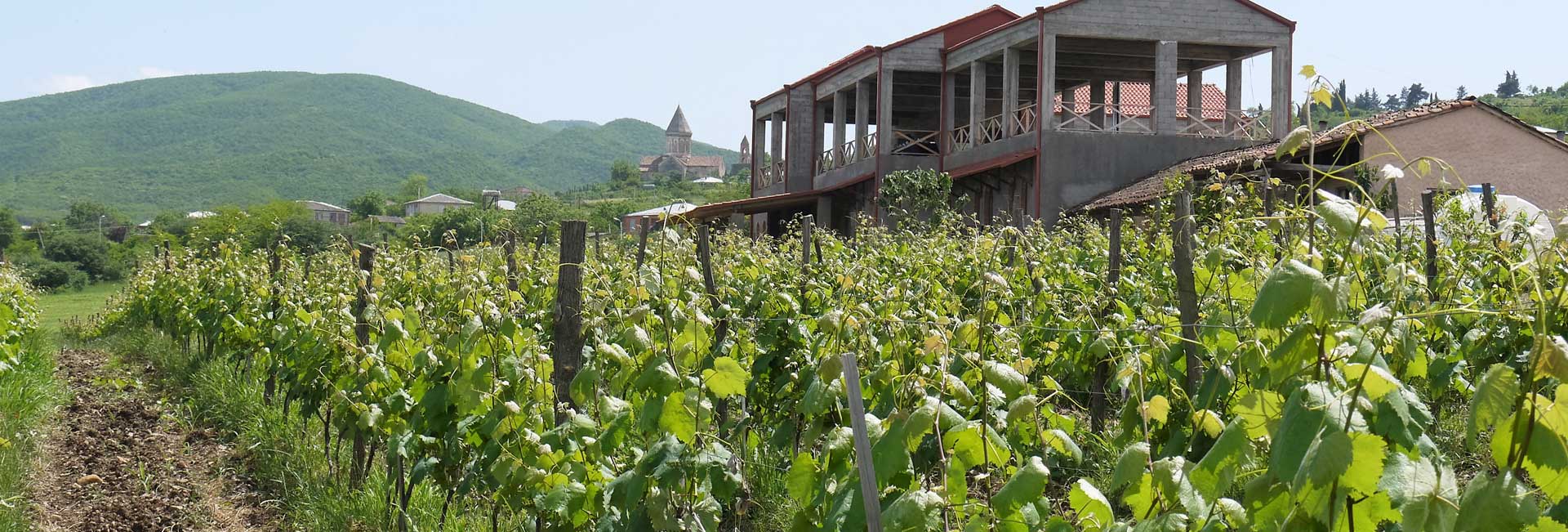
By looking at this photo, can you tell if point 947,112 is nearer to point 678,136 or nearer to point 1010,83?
point 1010,83

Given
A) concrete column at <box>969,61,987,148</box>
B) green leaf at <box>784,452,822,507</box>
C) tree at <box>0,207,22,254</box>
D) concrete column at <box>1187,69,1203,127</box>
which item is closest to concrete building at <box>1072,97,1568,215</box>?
concrete column at <box>969,61,987,148</box>

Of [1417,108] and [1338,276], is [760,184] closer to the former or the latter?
[1417,108]

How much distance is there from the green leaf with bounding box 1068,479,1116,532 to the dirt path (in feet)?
14.4

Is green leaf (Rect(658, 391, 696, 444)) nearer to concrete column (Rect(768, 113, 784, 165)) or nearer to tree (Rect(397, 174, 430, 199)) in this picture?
concrete column (Rect(768, 113, 784, 165))

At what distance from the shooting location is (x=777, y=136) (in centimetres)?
2927

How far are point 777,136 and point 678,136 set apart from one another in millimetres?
163578

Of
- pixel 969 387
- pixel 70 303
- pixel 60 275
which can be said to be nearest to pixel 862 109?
pixel 969 387

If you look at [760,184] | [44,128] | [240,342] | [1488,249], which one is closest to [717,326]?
[1488,249]

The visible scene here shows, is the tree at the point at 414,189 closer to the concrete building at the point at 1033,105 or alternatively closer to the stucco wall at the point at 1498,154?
the concrete building at the point at 1033,105

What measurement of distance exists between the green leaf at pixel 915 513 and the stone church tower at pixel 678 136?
186 m

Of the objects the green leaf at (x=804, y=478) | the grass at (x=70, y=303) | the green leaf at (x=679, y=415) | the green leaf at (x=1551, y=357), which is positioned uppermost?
the green leaf at (x=1551, y=357)

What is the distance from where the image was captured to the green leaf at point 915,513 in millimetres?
2227

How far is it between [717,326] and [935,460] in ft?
5.64

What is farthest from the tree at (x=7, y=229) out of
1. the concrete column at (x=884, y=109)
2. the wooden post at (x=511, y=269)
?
the wooden post at (x=511, y=269)
